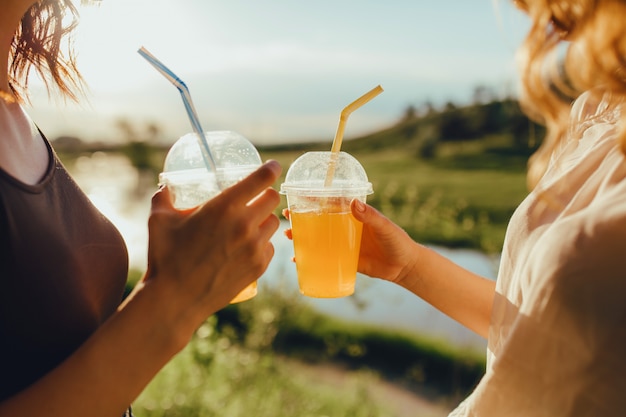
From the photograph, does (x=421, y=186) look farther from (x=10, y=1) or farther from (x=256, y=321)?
(x=10, y=1)

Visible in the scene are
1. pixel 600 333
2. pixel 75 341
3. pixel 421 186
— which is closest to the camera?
pixel 600 333

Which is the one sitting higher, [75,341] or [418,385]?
[75,341]

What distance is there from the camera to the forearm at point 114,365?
2.98 feet

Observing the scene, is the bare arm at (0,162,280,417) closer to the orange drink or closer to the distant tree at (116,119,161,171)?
the orange drink

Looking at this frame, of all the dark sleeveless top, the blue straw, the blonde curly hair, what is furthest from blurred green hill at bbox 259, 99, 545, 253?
the dark sleeveless top

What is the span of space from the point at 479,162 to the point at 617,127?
358 inches

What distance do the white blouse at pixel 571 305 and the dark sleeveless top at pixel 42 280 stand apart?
0.78m

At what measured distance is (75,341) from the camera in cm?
106

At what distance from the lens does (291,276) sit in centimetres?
450

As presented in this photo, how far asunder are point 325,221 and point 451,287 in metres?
0.41

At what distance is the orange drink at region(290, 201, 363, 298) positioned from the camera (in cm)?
145

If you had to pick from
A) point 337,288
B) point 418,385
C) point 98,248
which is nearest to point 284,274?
point 418,385

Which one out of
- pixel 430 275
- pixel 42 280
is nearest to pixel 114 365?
pixel 42 280

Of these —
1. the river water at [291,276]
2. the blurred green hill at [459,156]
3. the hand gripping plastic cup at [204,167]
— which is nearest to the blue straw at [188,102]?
the hand gripping plastic cup at [204,167]
